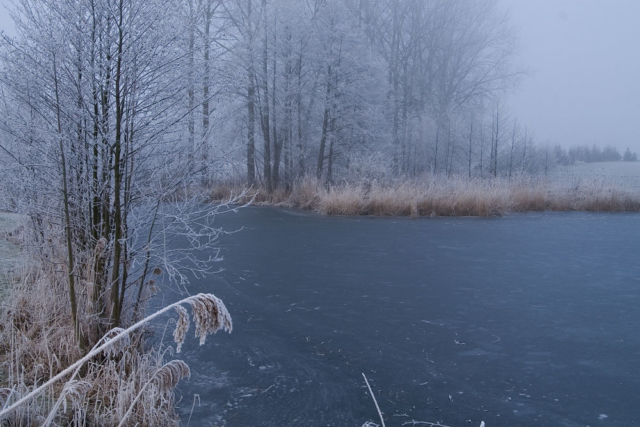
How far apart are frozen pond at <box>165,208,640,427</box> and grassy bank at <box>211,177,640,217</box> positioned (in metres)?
5.74

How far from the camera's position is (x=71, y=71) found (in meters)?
3.85

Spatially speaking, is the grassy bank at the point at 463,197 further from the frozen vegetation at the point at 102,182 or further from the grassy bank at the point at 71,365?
the grassy bank at the point at 71,365

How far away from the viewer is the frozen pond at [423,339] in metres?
3.52

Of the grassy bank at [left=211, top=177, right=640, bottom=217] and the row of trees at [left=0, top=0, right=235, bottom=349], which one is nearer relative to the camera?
the row of trees at [left=0, top=0, right=235, bottom=349]

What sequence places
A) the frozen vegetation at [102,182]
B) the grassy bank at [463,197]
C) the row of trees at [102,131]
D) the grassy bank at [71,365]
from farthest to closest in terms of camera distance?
the grassy bank at [463,197]
the row of trees at [102,131]
the frozen vegetation at [102,182]
the grassy bank at [71,365]

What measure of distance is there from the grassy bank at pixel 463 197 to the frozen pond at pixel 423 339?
5.74 m

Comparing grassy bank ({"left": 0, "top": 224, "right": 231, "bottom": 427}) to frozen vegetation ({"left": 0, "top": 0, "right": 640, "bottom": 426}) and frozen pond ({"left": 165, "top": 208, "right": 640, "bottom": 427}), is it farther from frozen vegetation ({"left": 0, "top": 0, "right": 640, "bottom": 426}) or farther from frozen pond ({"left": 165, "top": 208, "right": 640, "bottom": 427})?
frozen pond ({"left": 165, "top": 208, "right": 640, "bottom": 427})

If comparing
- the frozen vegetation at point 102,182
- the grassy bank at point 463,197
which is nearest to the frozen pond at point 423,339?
the frozen vegetation at point 102,182

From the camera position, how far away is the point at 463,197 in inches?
606

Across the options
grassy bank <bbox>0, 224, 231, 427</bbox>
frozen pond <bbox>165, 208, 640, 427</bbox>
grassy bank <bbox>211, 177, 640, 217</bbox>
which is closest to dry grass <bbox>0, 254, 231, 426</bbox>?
grassy bank <bbox>0, 224, 231, 427</bbox>

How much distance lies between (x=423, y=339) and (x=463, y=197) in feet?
36.9

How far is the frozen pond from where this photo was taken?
11.5ft

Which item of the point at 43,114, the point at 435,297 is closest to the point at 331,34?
the point at 435,297

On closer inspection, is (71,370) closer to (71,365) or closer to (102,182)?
(71,365)
